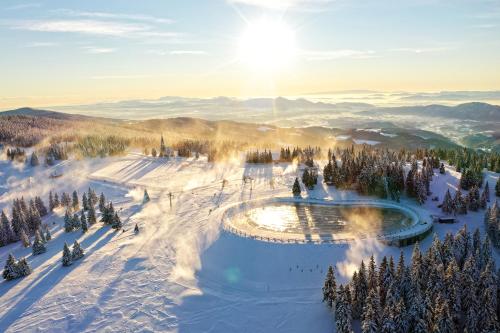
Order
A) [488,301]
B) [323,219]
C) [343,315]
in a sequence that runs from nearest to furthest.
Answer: [488,301] < [343,315] < [323,219]

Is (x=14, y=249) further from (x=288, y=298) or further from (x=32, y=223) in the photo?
(x=288, y=298)

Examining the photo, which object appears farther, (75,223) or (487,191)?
(75,223)

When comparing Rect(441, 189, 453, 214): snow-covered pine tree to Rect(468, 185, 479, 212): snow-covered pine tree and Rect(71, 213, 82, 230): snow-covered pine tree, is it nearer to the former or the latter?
Rect(468, 185, 479, 212): snow-covered pine tree

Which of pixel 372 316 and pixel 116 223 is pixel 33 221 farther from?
pixel 372 316

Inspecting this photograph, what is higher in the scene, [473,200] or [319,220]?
[473,200]

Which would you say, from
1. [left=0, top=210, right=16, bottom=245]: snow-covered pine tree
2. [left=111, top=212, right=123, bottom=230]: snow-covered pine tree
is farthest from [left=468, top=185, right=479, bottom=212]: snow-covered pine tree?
[left=0, top=210, right=16, bottom=245]: snow-covered pine tree

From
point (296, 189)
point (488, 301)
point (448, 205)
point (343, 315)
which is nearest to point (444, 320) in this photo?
point (488, 301)

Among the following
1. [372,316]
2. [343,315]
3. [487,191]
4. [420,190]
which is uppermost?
[420,190]
